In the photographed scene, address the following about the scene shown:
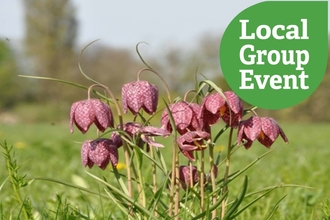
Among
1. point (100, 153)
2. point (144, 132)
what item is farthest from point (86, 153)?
point (144, 132)

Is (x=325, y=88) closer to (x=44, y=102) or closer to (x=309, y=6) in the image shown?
(x=44, y=102)

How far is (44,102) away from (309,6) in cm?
2836

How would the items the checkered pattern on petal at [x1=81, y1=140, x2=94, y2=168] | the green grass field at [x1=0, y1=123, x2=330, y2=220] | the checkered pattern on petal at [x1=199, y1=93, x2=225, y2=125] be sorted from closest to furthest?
1. the checkered pattern on petal at [x1=199, y1=93, x2=225, y2=125]
2. the checkered pattern on petal at [x1=81, y1=140, x2=94, y2=168]
3. the green grass field at [x1=0, y1=123, x2=330, y2=220]

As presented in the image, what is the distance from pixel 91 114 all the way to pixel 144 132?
0.38ft

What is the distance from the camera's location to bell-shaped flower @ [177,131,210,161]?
125cm

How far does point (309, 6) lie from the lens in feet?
5.38

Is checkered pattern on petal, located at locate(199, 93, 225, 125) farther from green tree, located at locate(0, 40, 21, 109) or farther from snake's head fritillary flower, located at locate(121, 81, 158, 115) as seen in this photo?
green tree, located at locate(0, 40, 21, 109)

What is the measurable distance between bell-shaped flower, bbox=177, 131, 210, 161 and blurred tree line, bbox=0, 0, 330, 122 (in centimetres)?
2453

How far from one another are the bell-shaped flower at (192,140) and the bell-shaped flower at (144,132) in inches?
1.5

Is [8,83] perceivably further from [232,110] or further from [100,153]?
[232,110]

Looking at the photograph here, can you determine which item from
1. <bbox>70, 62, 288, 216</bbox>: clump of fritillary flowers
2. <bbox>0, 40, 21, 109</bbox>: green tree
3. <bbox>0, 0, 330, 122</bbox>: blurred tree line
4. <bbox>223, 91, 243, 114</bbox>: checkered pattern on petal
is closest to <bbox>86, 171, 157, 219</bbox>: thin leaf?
<bbox>70, 62, 288, 216</bbox>: clump of fritillary flowers

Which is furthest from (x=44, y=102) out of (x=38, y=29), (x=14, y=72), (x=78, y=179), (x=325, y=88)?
(x=78, y=179)

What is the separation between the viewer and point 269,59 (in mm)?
1424

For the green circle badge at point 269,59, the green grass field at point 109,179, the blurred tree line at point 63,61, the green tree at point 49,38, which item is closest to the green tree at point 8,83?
the blurred tree line at point 63,61
